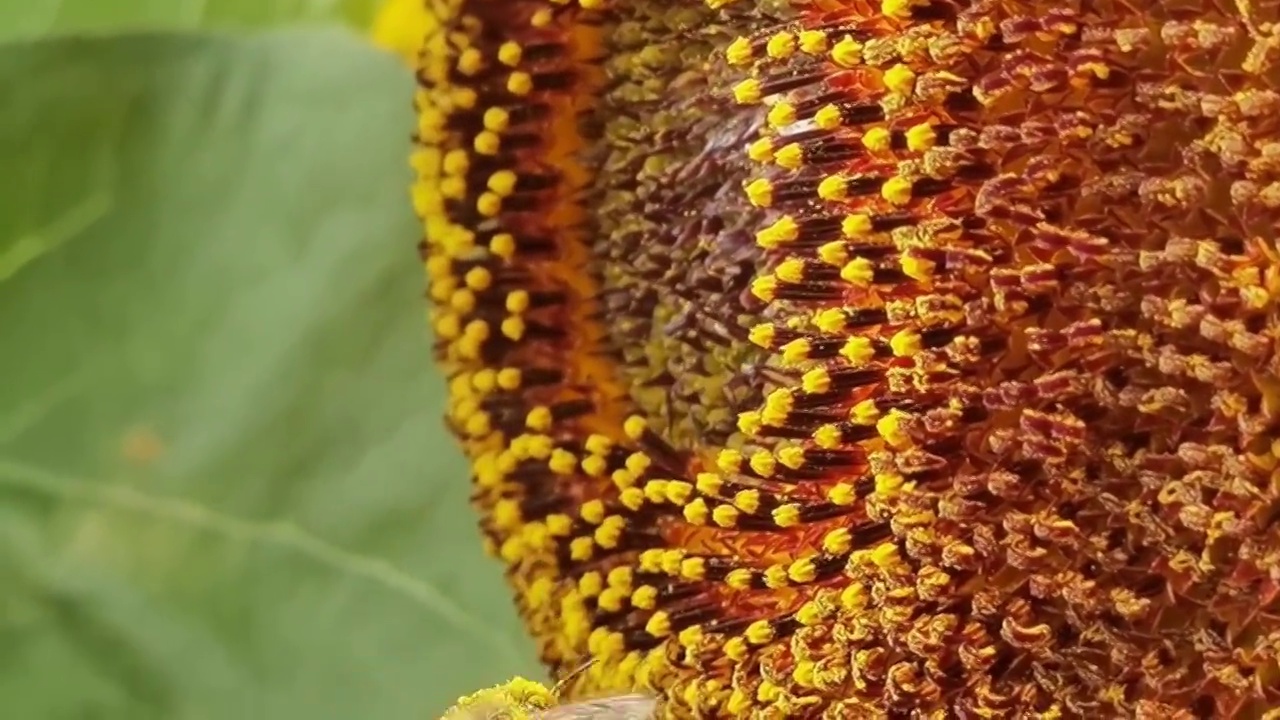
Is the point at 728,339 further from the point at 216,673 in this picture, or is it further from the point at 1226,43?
the point at 216,673

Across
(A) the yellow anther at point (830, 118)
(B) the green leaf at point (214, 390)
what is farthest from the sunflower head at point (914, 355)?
(B) the green leaf at point (214, 390)

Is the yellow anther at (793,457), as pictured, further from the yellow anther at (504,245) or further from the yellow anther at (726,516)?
the yellow anther at (504,245)

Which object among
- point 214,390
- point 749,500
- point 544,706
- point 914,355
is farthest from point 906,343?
point 214,390

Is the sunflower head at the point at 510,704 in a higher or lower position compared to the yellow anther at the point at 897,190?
lower

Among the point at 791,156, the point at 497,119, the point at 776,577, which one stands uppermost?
the point at 497,119

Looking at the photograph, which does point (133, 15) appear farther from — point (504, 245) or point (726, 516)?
point (726, 516)

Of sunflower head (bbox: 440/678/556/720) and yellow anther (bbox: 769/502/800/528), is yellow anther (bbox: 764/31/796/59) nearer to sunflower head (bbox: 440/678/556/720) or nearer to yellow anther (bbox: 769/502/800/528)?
yellow anther (bbox: 769/502/800/528)
